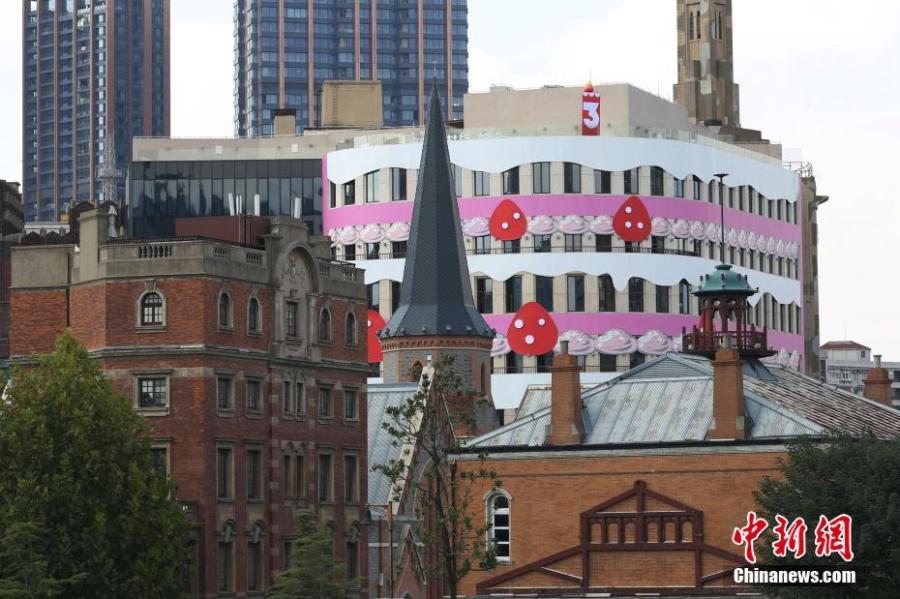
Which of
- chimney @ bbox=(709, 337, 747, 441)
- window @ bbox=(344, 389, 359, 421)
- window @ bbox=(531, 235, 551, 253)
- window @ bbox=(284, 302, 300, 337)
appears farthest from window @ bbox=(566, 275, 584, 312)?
chimney @ bbox=(709, 337, 747, 441)

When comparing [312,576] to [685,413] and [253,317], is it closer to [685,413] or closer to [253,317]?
[253,317]

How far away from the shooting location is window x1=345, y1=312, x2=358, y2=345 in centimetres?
10031

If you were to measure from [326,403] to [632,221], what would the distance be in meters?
72.5

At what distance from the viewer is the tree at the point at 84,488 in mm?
79625

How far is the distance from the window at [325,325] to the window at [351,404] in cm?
273

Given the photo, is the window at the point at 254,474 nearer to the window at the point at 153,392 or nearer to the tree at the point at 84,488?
the window at the point at 153,392

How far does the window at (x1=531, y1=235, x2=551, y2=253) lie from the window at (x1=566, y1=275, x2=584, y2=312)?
99.4 inches

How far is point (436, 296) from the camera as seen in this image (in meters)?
140

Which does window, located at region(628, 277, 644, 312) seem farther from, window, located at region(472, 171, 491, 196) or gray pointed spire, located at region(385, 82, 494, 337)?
gray pointed spire, located at region(385, 82, 494, 337)

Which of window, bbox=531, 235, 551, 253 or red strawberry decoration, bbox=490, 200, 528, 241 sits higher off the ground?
red strawberry decoration, bbox=490, 200, 528, 241

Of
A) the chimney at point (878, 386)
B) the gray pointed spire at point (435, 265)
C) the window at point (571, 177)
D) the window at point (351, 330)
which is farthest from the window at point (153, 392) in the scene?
the window at point (571, 177)

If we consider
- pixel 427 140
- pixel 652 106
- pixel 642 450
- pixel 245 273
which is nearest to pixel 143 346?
pixel 245 273

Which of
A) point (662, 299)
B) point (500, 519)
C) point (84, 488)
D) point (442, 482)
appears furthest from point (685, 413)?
point (662, 299)

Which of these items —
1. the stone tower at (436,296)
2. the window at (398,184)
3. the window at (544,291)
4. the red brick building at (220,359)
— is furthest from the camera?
the window at (398,184)
